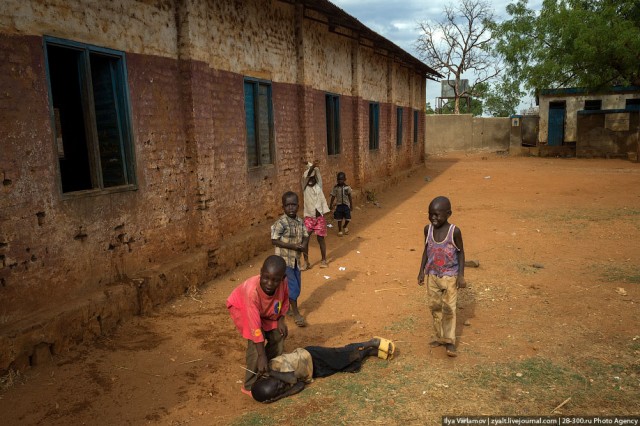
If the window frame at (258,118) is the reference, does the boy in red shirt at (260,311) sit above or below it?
below

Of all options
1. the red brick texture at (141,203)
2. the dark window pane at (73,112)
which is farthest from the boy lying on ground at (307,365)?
the dark window pane at (73,112)

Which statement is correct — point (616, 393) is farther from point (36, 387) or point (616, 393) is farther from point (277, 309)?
point (36, 387)

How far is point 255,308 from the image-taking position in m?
3.30

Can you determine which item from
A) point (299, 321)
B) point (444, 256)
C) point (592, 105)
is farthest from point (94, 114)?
point (592, 105)

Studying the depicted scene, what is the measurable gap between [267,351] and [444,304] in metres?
1.59

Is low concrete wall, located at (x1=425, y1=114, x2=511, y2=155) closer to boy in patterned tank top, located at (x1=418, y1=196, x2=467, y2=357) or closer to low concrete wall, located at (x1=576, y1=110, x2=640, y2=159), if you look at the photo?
low concrete wall, located at (x1=576, y1=110, x2=640, y2=159)

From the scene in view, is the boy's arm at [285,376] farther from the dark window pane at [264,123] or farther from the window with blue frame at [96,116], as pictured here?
the dark window pane at [264,123]

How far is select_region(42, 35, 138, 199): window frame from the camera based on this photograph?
170 inches

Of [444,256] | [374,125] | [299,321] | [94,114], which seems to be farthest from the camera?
[374,125]

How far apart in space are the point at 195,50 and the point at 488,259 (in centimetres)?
521

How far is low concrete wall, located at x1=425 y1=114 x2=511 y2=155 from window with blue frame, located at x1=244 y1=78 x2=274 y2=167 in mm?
24374

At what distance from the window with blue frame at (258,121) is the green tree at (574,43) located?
57.8 feet

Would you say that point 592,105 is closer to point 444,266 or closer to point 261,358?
point 444,266

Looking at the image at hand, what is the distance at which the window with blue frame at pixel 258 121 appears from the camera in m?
7.62
